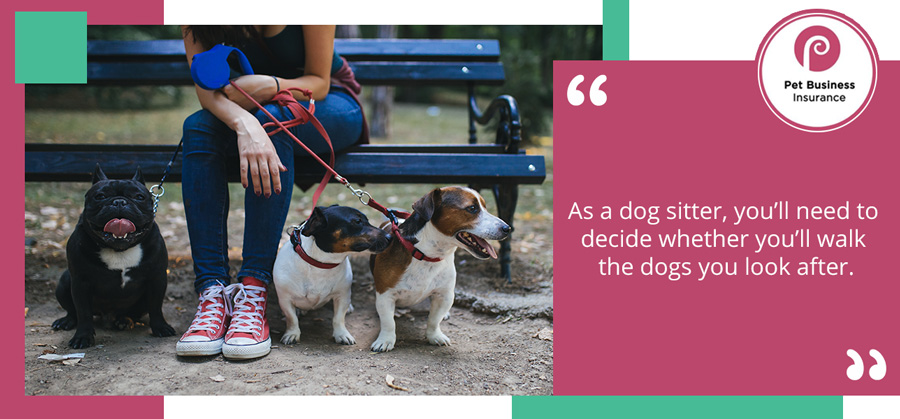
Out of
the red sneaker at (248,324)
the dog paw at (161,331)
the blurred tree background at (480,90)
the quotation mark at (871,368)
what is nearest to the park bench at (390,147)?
the red sneaker at (248,324)

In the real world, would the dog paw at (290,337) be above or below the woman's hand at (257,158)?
below

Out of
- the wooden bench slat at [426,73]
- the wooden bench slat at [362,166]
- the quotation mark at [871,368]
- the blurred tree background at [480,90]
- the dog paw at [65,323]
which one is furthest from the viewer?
the blurred tree background at [480,90]

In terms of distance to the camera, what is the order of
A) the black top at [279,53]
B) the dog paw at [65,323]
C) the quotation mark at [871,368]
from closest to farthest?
the quotation mark at [871,368] < the dog paw at [65,323] < the black top at [279,53]

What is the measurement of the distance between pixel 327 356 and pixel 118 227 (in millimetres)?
1003

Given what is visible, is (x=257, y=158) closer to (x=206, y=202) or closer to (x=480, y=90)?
(x=206, y=202)

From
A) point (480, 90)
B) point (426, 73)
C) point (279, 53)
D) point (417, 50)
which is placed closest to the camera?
point (279, 53)

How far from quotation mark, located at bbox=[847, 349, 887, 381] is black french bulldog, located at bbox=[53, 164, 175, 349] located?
2910mm

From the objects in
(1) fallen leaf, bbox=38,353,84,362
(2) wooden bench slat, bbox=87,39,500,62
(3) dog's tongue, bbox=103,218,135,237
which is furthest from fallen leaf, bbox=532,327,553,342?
(2) wooden bench slat, bbox=87,39,500,62

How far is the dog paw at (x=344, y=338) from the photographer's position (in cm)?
302

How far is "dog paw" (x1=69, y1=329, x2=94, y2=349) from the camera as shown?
112 inches

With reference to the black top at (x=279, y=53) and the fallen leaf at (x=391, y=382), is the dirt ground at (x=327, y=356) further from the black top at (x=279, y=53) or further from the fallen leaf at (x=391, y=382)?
the black top at (x=279, y=53)

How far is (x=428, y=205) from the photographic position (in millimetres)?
2840

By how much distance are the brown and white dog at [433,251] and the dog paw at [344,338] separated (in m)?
0.13

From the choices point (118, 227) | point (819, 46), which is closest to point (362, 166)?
point (118, 227)
